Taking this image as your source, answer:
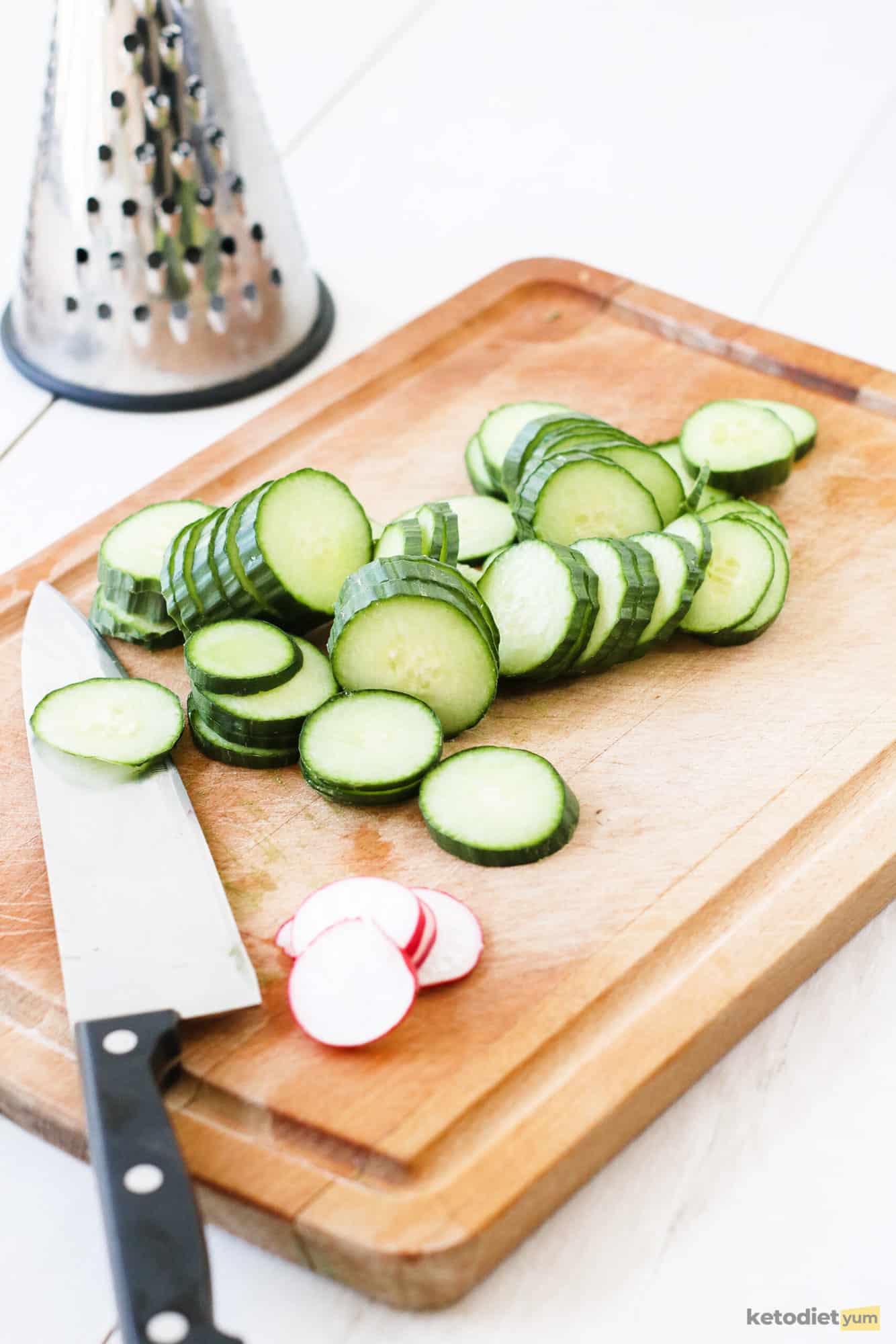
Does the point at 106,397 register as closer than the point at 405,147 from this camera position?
Yes

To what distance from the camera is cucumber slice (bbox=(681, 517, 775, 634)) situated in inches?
93.9

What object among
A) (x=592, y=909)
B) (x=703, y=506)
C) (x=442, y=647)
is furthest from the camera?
(x=703, y=506)

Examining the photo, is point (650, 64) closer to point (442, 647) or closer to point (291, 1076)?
point (442, 647)

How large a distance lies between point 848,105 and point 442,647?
124 inches

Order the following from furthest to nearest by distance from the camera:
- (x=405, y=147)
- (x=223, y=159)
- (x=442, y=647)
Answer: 1. (x=405, y=147)
2. (x=223, y=159)
3. (x=442, y=647)

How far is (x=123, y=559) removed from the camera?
2.45 m

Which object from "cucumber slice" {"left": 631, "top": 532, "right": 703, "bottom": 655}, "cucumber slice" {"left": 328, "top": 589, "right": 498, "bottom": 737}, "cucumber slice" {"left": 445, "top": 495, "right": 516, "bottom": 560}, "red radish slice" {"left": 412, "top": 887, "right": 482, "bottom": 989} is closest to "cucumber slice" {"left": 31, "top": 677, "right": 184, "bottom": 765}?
"cucumber slice" {"left": 328, "top": 589, "right": 498, "bottom": 737}

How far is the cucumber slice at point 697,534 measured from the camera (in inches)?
93.5

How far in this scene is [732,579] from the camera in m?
2.41

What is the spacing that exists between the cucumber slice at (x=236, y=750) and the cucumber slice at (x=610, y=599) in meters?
0.49

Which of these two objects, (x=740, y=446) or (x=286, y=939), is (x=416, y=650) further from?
(x=740, y=446)

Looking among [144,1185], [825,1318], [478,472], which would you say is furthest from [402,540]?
[825,1318]

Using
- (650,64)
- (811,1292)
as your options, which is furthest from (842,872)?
(650,64)

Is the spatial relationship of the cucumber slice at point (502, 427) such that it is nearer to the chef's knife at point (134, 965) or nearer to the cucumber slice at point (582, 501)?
the cucumber slice at point (582, 501)
